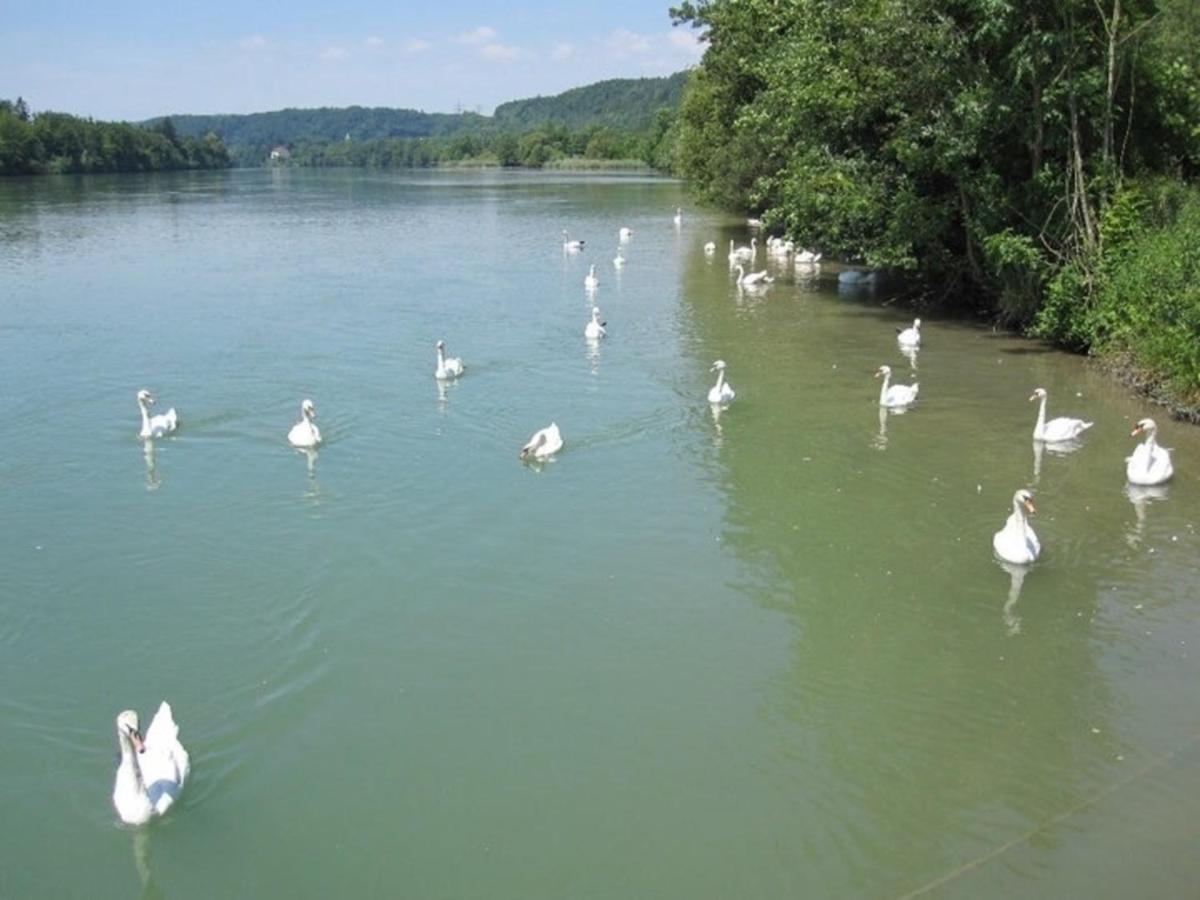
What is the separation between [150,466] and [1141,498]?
14.4m

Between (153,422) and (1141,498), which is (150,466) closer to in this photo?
(153,422)

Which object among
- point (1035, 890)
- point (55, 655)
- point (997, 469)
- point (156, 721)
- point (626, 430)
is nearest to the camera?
point (1035, 890)

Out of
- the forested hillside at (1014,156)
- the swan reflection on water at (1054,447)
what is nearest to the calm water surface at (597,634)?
the swan reflection on water at (1054,447)

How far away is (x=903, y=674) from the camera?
10570mm

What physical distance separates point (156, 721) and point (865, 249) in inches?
939

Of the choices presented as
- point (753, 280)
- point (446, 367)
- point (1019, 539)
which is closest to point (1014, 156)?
point (753, 280)

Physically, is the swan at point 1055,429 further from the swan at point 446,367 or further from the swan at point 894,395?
the swan at point 446,367

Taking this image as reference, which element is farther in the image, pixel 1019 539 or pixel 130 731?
pixel 1019 539

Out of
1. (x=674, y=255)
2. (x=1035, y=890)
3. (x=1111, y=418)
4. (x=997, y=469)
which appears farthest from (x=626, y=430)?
(x=674, y=255)

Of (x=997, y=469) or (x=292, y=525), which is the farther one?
(x=997, y=469)

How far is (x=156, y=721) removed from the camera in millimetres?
9086

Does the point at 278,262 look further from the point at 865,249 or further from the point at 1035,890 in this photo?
the point at 1035,890

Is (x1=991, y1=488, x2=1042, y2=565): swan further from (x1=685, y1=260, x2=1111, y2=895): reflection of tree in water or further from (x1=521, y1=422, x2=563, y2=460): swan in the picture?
(x1=521, y1=422, x2=563, y2=460): swan

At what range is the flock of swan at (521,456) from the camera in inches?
333
